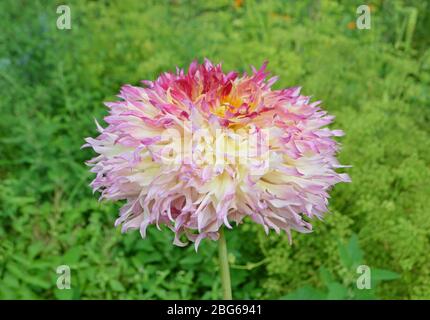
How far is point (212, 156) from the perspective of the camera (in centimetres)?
94

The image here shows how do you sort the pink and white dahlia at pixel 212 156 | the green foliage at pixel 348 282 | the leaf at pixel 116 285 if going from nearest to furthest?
the pink and white dahlia at pixel 212 156, the green foliage at pixel 348 282, the leaf at pixel 116 285

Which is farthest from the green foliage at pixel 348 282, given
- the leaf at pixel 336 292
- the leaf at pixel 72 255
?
the leaf at pixel 72 255

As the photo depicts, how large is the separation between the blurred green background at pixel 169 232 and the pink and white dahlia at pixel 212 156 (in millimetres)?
568

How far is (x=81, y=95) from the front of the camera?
2533 millimetres

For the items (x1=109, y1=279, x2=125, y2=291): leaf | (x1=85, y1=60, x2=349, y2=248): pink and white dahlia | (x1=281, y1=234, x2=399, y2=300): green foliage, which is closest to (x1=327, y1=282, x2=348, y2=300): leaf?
(x1=281, y1=234, x2=399, y2=300): green foliage

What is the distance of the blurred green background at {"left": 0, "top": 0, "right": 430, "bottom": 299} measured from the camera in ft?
5.85

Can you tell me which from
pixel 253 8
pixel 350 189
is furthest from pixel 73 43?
Answer: pixel 350 189

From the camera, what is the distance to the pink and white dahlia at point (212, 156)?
92cm

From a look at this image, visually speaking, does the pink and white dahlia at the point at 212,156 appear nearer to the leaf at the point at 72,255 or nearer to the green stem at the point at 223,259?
the green stem at the point at 223,259

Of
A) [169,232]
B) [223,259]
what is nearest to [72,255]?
[169,232]

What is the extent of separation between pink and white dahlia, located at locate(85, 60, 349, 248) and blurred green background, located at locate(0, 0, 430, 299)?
57cm

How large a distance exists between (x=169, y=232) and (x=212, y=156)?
113 cm
